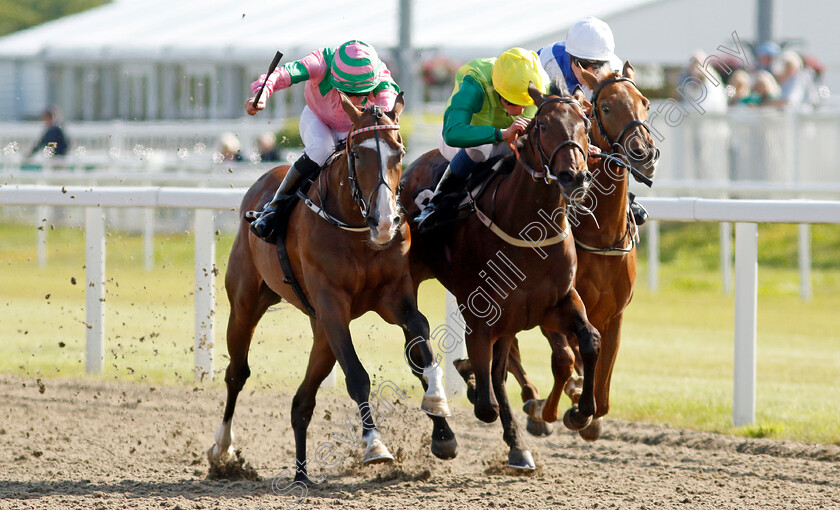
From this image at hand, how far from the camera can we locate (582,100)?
5.21 metres

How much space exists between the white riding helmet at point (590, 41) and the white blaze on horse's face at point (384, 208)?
1.36m

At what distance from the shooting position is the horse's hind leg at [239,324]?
19.7ft

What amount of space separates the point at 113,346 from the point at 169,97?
1928cm

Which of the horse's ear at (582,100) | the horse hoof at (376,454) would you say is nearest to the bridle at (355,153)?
the horse's ear at (582,100)

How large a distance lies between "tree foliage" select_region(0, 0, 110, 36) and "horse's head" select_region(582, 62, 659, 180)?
49373 millimetres

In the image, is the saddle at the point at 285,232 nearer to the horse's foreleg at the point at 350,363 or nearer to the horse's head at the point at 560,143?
the horse's foreleg at the point at 350,363

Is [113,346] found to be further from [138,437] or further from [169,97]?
[169,97]

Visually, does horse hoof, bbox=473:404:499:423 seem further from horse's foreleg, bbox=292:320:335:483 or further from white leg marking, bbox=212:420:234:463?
white leg marking, bbox=212:420:234:463

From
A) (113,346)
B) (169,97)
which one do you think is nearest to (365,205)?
(113,346)

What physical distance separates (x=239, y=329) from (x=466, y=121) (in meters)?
1.81

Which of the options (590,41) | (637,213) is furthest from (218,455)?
(590,41)

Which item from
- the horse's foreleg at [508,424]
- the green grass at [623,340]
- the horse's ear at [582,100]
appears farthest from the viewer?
the green grass at [623,340]

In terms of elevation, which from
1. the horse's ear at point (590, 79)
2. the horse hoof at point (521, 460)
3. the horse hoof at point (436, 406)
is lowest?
the horse hoof at point (521, 460)

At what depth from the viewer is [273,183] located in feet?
19.9
